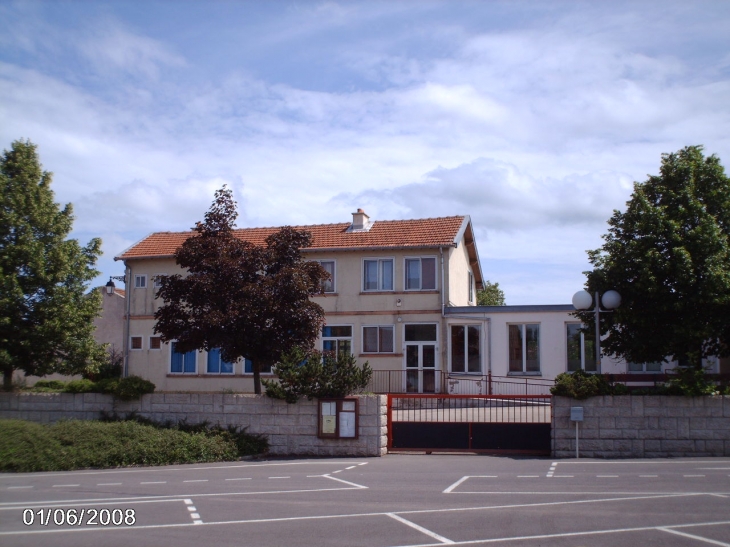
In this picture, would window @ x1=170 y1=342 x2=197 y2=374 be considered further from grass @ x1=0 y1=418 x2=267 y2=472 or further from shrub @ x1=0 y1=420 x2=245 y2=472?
shrub @ x1=0 y1=420 x2=245 y2=472

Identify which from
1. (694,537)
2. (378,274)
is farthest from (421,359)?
(694,537)

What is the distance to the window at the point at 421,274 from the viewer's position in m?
29.8

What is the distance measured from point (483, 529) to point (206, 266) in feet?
37.7

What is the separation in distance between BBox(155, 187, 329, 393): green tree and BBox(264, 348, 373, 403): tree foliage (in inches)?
43.2

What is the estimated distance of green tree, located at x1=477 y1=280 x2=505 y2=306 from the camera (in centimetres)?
5373

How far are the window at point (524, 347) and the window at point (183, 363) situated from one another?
13543mm

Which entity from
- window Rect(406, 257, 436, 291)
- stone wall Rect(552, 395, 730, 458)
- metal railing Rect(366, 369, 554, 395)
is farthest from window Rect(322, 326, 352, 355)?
stone wall Rect(552, 395, 730, 458)

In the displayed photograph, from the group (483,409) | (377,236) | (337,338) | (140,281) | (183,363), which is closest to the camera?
(483,409)

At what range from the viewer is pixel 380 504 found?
11000 millimetres

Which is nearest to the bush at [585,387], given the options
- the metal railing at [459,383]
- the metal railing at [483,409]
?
the metal railing at [483,409]

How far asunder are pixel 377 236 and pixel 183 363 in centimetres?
1015

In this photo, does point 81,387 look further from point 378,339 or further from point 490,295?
point 490,295

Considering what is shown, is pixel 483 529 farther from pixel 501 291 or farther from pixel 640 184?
pixel 501 291

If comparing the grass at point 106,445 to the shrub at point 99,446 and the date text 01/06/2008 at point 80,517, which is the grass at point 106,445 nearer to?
the shrub at point 99,446
